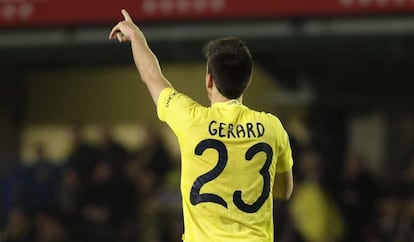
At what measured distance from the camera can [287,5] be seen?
40.3 feet

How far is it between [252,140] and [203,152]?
23 centimetres

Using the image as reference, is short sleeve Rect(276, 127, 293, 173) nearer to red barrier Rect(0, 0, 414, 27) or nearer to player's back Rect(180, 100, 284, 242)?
player's back Rect(180, 100, 284, 242)

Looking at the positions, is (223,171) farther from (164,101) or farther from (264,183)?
(164,101)

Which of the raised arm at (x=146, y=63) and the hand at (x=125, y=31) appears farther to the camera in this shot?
the hand at (x=125, y=31)

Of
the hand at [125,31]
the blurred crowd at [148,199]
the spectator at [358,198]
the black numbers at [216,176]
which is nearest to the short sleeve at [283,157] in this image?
the black numbers at [216,176]

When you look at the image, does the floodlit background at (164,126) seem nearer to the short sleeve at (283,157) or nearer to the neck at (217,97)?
the short sleeve at (283,157)

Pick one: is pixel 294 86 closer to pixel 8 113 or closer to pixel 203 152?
pixel 8 113

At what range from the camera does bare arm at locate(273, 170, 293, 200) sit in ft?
18.4

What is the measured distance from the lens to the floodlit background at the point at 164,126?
12.4 metres

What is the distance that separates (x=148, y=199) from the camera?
13727mm

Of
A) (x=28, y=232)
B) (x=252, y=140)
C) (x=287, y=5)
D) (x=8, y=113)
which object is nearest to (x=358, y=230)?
(x=287, y=5)

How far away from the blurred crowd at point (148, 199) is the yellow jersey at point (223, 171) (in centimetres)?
672

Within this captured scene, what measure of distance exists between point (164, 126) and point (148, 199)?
219cm

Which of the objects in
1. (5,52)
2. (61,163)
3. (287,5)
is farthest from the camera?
(61,163)
